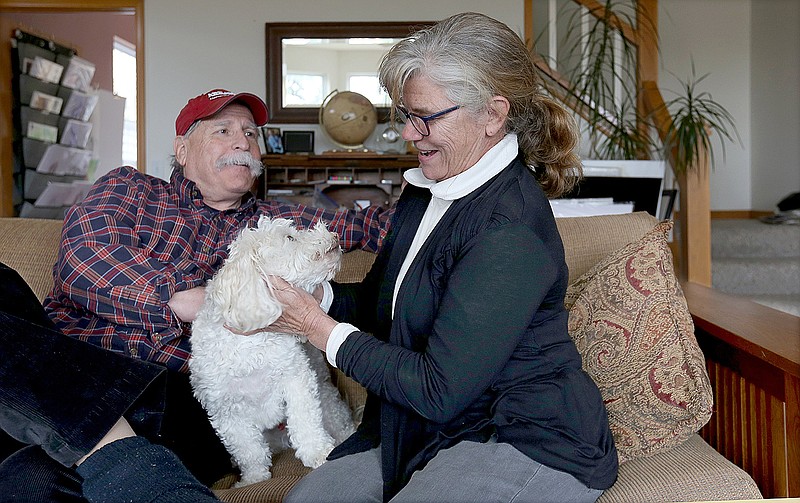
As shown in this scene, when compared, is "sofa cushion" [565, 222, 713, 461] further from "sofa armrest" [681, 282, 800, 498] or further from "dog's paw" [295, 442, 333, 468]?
"dog's paw" [295, 442, 333, 468]

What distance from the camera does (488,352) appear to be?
1.26 metres

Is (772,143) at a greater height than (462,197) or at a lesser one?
greater

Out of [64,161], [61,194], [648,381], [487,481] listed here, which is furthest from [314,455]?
[64,161]

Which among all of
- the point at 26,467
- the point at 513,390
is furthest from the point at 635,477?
the point at 26,467

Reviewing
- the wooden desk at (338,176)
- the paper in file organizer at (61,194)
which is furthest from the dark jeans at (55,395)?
the paper in file organizer at (61,194)

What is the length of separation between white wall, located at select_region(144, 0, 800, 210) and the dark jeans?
3.69m

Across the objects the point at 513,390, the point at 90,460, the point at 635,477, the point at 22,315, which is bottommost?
the point at 635,477

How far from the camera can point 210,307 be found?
1.68m

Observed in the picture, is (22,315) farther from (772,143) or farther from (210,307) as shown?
(772,143)

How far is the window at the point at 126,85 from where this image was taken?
7.50m

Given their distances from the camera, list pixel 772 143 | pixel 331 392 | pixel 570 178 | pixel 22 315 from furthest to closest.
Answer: pixel 772 143, pixel 331 392, pixel 570 178, pixel 22 315

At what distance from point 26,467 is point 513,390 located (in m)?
0.84

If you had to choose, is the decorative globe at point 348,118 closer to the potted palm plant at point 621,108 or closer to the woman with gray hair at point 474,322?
the potted palm plant at point 621,108

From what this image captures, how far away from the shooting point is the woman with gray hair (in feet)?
4.16
